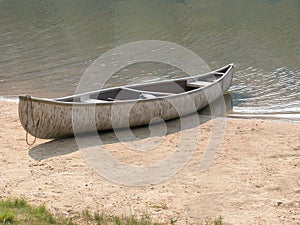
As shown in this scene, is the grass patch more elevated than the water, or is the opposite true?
the water

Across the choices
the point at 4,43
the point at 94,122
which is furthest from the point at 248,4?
the point at 94,122

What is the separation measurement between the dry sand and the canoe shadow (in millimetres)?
43

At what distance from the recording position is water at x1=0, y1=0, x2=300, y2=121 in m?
18.2

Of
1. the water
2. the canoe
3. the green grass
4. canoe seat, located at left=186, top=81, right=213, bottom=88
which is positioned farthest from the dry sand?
the water

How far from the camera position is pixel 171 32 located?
2934cm

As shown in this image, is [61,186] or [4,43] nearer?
[61,186]

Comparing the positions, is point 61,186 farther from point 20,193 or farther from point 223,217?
point 223,217

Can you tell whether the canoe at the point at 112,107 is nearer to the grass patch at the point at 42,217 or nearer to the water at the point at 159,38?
the water at the point at 159,38

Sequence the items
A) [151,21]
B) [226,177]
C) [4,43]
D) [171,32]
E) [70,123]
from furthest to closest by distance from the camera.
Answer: [151,21], [171,32], [4,43], [70,123], [226,177]

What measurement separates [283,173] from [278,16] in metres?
25.4

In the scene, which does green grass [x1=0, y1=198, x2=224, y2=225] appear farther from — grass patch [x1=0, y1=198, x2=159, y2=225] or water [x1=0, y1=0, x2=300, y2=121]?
water [x1=0, y1=0, x2=300, y2=121]

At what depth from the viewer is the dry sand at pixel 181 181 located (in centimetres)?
845

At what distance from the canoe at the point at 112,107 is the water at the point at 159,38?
1.60 m

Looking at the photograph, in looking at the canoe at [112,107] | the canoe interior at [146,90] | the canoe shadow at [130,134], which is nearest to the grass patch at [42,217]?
the canoe shadow at [130,134]
